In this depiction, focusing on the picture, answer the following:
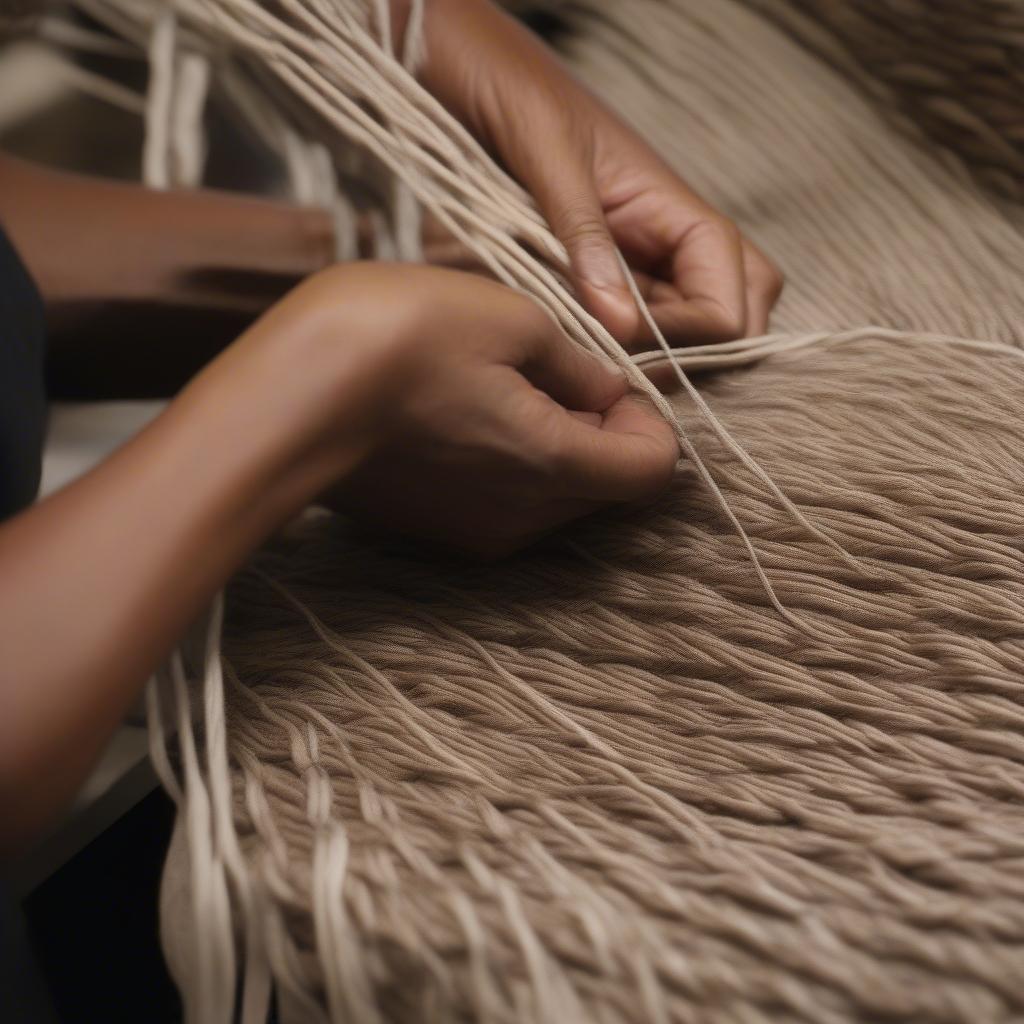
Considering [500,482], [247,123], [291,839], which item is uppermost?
[247,123]

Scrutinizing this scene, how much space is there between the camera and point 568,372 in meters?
0.43

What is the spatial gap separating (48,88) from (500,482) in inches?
17.7

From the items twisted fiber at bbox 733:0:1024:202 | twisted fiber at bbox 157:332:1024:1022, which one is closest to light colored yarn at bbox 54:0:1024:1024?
twisted fiber at bbox 157:332:1024:1022

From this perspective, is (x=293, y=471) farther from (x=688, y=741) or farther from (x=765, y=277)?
(x=765, y=277)

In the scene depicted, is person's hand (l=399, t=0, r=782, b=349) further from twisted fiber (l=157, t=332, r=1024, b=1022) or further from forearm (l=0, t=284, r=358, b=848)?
forearm (l=0, t=284, r=358, b=848)

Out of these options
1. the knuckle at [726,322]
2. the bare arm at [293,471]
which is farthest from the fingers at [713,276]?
the bare arm at [293,471]

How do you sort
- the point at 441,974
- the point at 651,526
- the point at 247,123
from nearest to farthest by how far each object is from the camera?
1. the point at 441,974
2. the point at 651,526
3. the point at 247,123

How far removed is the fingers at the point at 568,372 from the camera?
411mm

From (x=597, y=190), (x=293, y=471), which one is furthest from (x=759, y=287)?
(x=293, y=471)

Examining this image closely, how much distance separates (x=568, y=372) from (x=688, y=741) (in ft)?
0.51

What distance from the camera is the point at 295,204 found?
1.70 ft

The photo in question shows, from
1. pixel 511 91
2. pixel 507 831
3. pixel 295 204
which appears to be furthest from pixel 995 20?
pixel 507 831

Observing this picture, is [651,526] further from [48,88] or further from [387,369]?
[48,88]

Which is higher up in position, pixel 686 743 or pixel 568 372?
pixel 568 372
